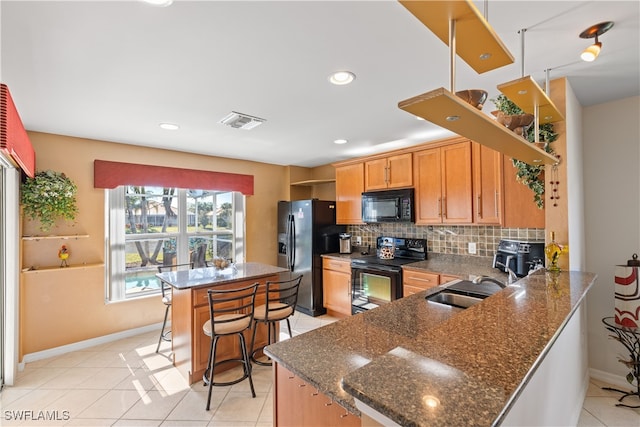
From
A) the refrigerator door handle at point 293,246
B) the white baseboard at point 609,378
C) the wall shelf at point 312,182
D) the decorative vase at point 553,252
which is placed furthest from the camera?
the wall shelf at point 312,182

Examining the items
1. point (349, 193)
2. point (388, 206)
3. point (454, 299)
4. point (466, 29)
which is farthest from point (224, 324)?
point (349, 193)

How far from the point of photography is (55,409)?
218cm

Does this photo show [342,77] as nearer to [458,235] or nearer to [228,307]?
[228,307]

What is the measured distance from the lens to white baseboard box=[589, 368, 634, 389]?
2334 millimetres

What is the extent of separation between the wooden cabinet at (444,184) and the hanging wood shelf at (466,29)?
207 centimetres

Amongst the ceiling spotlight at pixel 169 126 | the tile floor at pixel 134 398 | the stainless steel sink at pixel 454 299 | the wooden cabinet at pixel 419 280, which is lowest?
the tile floor at pixel 134 398

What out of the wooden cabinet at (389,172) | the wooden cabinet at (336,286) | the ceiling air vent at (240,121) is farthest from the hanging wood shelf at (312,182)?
the ceiling air vent at (240,121)

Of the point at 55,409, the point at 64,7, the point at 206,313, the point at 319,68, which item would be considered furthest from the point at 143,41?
the point at 55,409

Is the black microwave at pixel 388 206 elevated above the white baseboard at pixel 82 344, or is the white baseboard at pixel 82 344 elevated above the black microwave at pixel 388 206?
the black microwave at pixel 388 206

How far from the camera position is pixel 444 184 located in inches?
126

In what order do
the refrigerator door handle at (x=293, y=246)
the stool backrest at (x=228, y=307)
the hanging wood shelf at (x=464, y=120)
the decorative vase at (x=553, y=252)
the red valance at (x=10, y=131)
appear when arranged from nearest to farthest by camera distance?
1. the hanging wood shelf at (x=464, y=120)
2. the red valance at (x=10, y=131)
3. the decorative vase at (x=553, y=252)
4. the stool backrest at (x=228, y=307)
5. the refrigerator door handle at (x=293, y=246)

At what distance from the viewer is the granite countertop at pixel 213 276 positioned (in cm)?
250

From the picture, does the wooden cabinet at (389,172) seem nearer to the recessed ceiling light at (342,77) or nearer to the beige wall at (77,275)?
the recessed ceiling light at (342,77)

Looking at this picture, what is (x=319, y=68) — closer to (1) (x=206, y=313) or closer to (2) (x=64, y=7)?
(2) (x=64, y=7)
